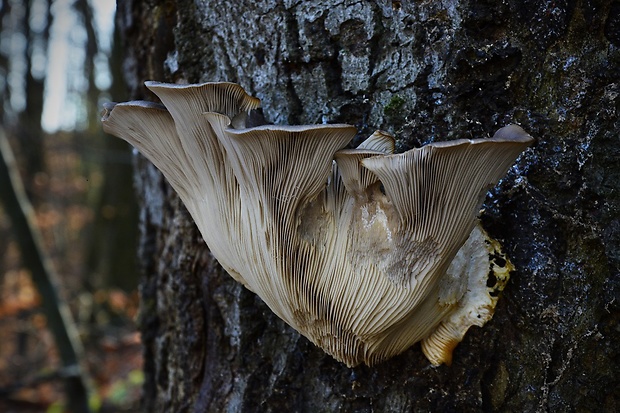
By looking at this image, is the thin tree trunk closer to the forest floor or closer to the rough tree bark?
the forest floor

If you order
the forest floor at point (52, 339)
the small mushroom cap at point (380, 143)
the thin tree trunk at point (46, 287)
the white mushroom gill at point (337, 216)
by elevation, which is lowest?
the forest floor at point (52, 339)

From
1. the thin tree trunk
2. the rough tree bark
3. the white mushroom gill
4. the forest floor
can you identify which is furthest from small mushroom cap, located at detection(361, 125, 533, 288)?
the thin tree trunk

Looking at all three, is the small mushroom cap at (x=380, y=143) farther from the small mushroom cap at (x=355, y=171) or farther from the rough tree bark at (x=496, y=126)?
the rough tree bark at (x=496, y=126)

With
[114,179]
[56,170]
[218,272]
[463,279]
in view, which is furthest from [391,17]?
[56,170]

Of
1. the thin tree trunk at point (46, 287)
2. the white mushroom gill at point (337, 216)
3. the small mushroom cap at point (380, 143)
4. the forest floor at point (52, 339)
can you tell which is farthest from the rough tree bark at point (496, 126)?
the thin tree trunk at point (46, 287)

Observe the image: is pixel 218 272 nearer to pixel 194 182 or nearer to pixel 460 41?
pixel 194 182

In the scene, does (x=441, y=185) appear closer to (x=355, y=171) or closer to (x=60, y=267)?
(x=355, y=171)
